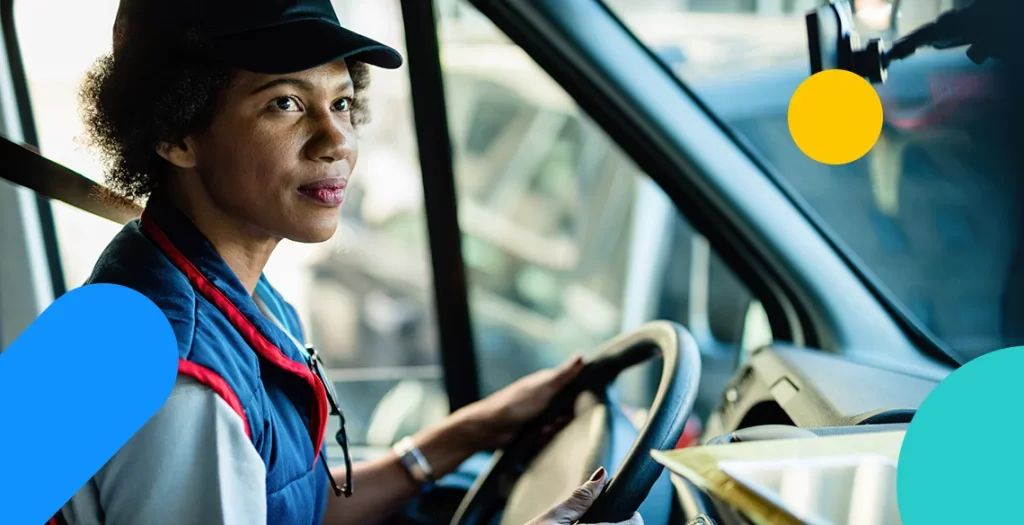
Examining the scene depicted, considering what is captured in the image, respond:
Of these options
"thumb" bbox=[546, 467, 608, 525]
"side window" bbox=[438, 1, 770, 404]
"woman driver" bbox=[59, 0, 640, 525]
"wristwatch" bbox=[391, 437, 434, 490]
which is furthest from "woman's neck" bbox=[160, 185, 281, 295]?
"side window" bbox=[438, 1, 770, 404]

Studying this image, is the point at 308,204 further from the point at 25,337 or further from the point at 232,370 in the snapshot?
the point at 25,337

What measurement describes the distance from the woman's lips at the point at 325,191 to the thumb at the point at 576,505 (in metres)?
0.43

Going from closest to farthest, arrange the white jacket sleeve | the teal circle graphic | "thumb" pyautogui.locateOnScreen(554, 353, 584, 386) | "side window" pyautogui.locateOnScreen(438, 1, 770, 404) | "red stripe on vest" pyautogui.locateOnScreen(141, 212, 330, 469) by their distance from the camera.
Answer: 1. the teal circle graphic
2. the white jacket sleeve
3. "red stripe on vest" pyautogui.locateOnScreen(141, 212, 330, 469)
4. "thumb" pyautogui.locateOnScreen(554, 353, 584, 386)
5. "side window" pyautogui.locateOnScreen(438, 1, 770, 404)

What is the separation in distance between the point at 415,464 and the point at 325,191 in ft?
2.12

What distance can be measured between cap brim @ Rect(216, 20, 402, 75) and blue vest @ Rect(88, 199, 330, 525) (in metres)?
0.19

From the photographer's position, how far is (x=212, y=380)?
0.91 meters

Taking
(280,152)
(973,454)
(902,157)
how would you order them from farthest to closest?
(902,157)
(280,152)
(973,454)

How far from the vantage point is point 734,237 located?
159 centimetres

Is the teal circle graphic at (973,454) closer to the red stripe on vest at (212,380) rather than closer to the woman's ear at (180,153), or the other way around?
the red stripe on vest at (212,380)

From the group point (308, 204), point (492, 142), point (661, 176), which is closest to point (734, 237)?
point (661, 176)

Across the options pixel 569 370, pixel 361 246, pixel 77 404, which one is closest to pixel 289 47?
pixel 77 404

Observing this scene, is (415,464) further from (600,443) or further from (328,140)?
(328,140)

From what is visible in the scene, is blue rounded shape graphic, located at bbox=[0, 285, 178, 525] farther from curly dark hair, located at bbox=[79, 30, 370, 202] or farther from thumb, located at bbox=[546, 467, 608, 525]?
thumb, located at bbox=[546, 467, 608, 525]

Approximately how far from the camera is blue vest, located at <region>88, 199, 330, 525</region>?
930 millimetres
